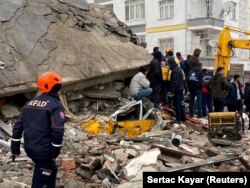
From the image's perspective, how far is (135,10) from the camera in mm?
31312

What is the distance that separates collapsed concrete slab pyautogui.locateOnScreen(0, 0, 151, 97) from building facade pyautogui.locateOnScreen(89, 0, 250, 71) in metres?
15.2

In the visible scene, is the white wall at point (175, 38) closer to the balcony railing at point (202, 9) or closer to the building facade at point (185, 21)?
the building facade at point (185, 21)

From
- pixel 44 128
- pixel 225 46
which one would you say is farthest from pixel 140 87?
pixel 44 128

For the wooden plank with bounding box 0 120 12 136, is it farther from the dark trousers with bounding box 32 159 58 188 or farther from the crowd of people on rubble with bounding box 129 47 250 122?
the dark trousers with bounding box 32 159 58 188

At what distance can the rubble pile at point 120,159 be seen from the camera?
666cm

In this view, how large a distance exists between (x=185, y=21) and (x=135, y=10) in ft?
15.0

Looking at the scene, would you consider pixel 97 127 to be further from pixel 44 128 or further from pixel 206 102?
pixel 44 128

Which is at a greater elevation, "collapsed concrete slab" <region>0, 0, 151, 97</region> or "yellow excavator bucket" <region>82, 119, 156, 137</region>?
"collapsed concrete slab" <region>0, 0, 151, 97</region>

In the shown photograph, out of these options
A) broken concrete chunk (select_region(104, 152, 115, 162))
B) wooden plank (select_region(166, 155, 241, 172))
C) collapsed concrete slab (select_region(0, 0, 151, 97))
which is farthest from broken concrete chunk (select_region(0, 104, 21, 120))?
wooden plank (select_region(166, 155, 241, 172))

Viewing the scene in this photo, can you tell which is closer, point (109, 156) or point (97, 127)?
point (109, 156)

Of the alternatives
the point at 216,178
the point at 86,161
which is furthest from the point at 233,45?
the point at 216,178

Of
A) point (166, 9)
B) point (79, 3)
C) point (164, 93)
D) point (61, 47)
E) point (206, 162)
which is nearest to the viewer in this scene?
point (206, 162)

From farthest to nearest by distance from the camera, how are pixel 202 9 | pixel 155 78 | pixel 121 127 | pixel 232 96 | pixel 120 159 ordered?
pixel 202 9 → pixel 232 96 → pixel 155 78 → pixel 121 127 → pixel 120 159

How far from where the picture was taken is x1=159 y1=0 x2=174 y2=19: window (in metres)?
29.1
